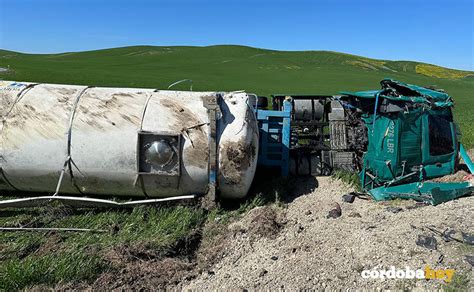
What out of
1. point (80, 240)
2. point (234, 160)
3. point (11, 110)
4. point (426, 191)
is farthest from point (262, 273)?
point (11, 110)

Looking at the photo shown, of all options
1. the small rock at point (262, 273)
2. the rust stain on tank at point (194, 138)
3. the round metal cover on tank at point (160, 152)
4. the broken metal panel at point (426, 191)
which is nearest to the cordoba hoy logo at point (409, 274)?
the small rock at point (262, 273)

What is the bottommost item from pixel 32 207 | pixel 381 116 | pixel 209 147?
pixel 32 207

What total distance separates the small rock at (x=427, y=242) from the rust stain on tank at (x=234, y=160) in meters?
2.51

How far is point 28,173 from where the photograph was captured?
554cm

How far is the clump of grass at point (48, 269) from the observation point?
3590 mm

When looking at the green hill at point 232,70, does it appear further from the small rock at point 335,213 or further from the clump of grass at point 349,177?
the small rock at point 335,213

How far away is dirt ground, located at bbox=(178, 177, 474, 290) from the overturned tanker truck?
59cm

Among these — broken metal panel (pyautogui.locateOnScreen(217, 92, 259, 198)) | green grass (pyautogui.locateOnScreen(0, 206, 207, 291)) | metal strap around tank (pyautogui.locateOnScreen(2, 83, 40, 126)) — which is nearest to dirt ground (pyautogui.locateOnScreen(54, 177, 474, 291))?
green grass (pyautogui.locateOnScreen(0, 206, 207, 291))

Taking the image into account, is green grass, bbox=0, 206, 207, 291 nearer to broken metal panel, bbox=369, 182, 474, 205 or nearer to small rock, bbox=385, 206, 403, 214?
small rock, bbox=385, 206, 403, 214

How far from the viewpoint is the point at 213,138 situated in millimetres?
5391

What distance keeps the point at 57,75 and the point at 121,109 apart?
3562 cm

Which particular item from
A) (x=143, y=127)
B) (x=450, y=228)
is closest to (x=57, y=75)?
(x=143, y=127)

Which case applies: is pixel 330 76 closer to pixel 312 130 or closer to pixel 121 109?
pixel 312 130

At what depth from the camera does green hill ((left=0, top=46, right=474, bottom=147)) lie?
3672cm
